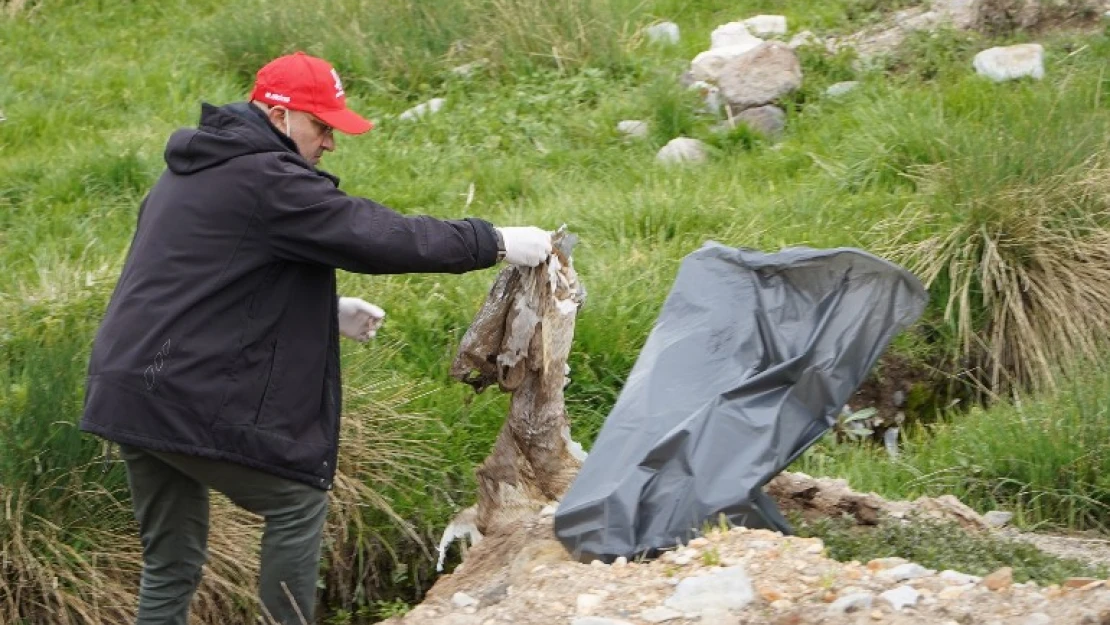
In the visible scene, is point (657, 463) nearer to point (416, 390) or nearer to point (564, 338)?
point (564, 338)

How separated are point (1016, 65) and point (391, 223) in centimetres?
490

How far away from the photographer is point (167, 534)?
3910mm

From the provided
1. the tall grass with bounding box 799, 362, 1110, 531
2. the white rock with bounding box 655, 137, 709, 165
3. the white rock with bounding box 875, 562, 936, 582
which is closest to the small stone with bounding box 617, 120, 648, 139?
the white rock with bounding box 655, 137, 709, 165

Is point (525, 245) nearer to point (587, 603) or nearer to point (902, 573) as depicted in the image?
point (587, 603)

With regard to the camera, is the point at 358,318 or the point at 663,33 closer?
the point at 358,318

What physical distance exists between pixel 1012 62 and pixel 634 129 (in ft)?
6.37

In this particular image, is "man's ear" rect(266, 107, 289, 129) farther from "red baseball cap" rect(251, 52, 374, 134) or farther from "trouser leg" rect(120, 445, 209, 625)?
"trouser leg" rect(120, 445, 209, 625)

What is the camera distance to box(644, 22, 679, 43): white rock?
8953mm

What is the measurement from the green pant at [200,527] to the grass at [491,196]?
29.0 inches

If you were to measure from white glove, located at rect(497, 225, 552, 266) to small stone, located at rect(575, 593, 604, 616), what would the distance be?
3.08 feet

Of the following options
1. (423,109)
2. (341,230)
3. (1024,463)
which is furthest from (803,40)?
(341,230)

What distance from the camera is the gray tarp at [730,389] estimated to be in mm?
3879

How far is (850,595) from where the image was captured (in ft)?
11.0

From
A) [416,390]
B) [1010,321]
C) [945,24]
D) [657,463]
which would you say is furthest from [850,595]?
[945,24]
